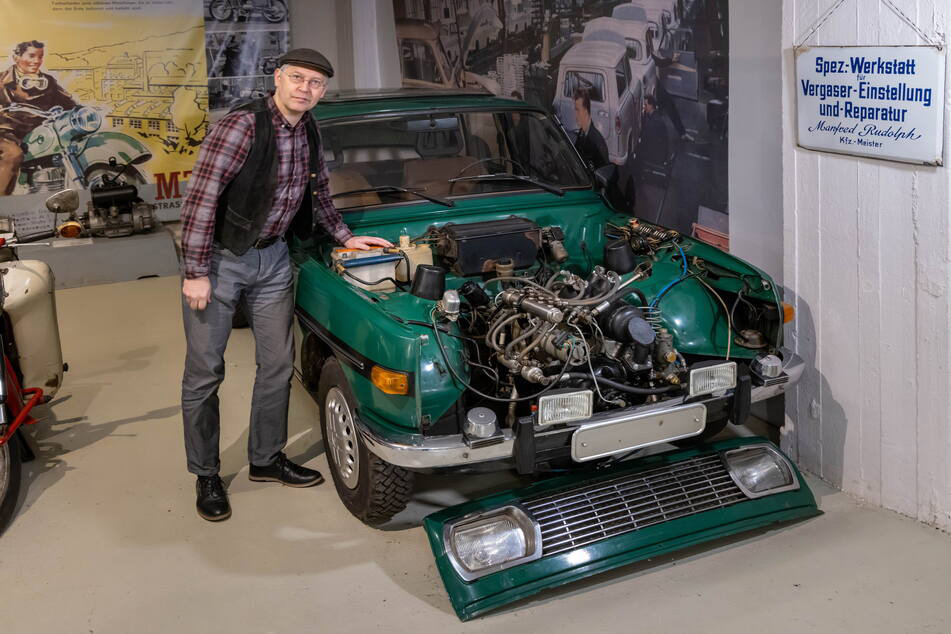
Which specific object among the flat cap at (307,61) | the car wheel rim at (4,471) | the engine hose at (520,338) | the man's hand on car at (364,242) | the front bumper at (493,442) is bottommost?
the car wheel rim at (4,471)

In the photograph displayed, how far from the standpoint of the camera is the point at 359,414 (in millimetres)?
3465

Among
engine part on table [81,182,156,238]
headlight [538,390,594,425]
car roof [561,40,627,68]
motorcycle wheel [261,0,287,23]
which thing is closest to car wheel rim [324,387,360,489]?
headlight [538,390,594,425]

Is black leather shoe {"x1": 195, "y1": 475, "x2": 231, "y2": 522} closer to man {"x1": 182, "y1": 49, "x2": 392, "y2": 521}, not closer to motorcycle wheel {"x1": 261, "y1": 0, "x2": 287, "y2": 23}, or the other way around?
man {"x1": 182, "y1": 49, "x2": 392, "y2": 521}

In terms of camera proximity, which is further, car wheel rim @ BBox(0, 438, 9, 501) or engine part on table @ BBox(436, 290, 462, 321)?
car wheel rim @ BBox(0, 438, 9, 501)

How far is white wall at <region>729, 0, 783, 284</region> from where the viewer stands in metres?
4.39

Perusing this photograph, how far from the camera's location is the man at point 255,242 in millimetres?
3525

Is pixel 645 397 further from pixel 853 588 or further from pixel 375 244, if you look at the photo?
pixel 375 244

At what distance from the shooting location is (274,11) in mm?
10273

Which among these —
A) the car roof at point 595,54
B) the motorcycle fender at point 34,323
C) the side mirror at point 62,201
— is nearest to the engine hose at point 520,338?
the side mirror at point 62,201

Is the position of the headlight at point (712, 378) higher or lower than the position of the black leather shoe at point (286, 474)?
higher

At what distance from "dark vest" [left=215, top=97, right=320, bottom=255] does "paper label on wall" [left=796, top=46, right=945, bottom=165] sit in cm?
213

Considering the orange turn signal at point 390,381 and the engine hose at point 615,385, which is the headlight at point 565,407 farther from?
the orange turn signal at point 390,381

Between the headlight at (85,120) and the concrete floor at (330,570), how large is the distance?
6004mm

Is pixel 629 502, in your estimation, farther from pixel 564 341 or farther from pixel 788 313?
pixel 788 313
